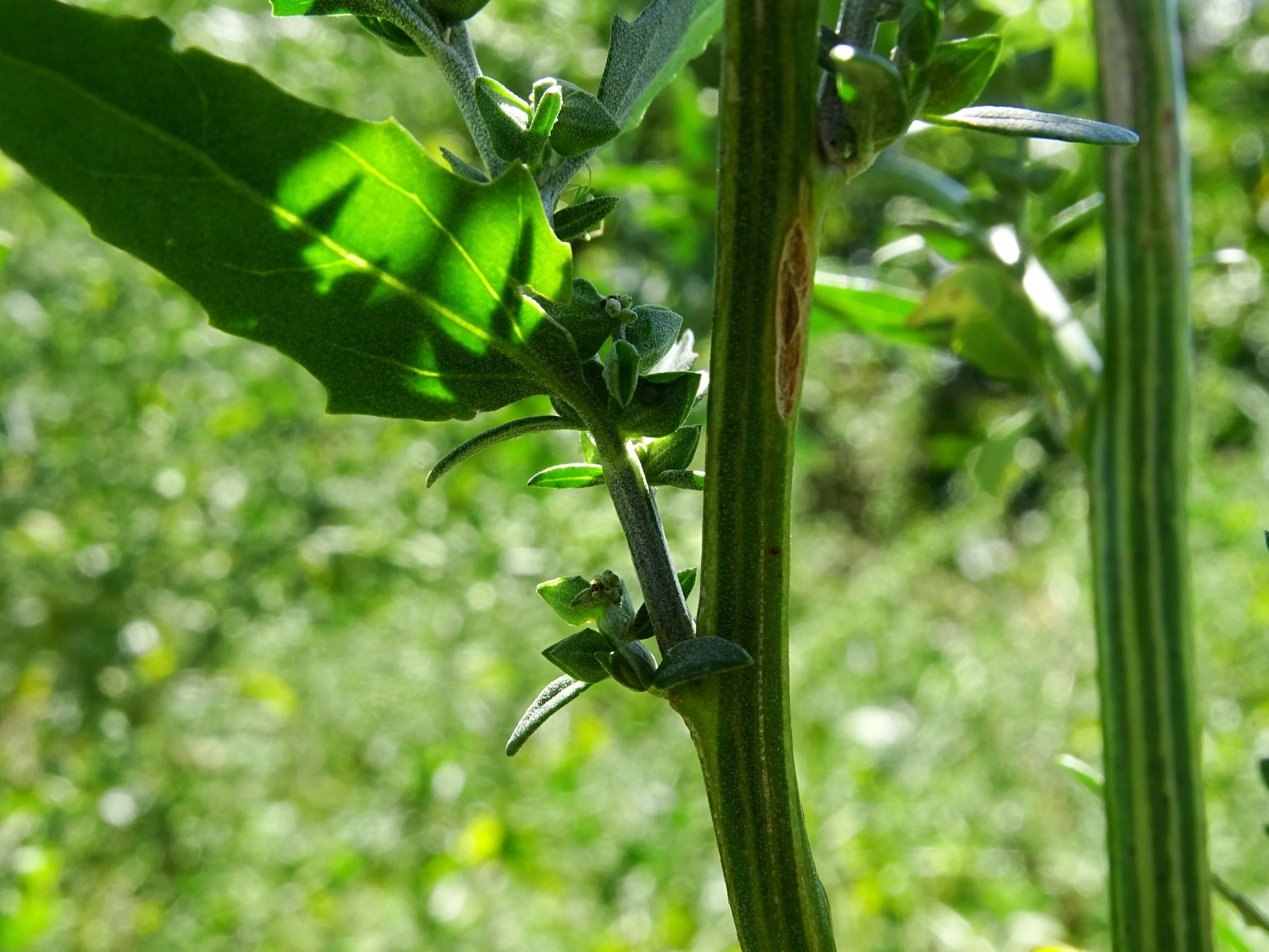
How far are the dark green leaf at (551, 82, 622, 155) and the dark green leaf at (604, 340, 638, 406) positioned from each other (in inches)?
1.7

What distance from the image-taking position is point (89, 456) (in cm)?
114

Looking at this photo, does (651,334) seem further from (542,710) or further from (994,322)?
(994,322)

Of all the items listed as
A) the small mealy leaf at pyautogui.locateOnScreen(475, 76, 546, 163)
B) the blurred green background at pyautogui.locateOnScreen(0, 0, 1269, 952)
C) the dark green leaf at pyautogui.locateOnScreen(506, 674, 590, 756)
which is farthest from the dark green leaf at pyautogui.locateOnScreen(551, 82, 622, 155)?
the blurred green background at pyautogui.locateOnScreen(0, 0, 1269, 952)

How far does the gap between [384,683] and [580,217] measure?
3.08ft

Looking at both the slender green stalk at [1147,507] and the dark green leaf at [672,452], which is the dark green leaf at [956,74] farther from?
the slender green stalk at [1147,507]

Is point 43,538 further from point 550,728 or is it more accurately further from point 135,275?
point 550,728

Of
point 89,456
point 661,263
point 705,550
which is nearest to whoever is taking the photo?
point 705,550

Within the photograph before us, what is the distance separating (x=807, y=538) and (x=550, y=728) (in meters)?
0.50

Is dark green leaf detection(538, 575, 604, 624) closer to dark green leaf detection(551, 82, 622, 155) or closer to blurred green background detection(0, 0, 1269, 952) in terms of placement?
dark green leaf detection(551, 82, 622, 155)

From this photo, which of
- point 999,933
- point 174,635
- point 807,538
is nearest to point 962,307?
point 999,933

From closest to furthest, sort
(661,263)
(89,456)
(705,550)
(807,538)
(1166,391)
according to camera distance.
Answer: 1. (705,550)
2. (1166,391)
3. (89,456)
4. (661,263)
5. (807,538)

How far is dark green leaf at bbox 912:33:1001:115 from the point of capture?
0.74 ft

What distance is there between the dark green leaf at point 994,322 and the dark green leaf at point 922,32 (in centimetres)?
29

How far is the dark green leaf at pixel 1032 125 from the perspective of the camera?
0.23 meters
